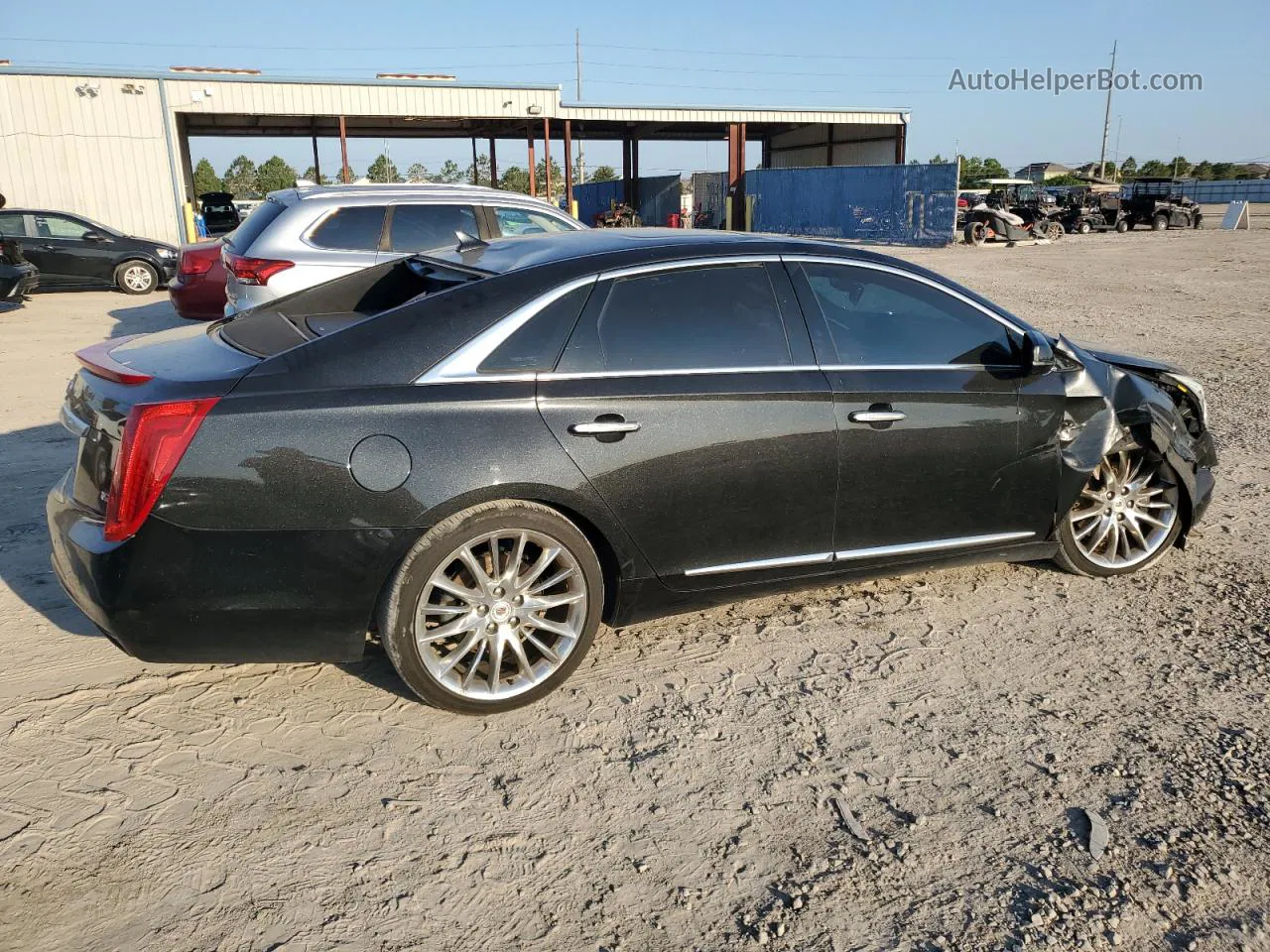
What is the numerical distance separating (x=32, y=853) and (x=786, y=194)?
3575 cm

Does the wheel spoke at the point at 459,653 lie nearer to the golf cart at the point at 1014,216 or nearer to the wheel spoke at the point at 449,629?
the wheel spoke at the point at 449,629

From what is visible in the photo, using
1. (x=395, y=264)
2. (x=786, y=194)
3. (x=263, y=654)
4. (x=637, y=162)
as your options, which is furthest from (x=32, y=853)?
(x=637, y=162)

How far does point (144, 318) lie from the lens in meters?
13.9

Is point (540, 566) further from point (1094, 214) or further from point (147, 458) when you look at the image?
point (1094, 214)

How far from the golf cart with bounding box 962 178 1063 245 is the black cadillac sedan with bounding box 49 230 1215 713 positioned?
2844 centimetres

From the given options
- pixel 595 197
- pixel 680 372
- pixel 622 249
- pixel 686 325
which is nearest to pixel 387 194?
pixel 622 249

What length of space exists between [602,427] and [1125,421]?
2.55 meters

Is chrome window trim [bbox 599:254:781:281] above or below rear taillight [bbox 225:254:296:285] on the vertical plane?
above

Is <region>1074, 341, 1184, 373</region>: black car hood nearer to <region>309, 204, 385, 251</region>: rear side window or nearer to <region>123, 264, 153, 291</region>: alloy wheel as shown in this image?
<region>309, 204, 385, 251</region>: rear side window

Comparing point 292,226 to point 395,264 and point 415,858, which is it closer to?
point 395,264

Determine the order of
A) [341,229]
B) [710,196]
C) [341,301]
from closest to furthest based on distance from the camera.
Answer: [341,301]
[341,229]
[710,196]

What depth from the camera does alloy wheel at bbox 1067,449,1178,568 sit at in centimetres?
460

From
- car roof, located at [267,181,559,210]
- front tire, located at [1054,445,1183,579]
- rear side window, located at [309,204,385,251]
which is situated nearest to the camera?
front tire, located at [1054,445,1183,579]

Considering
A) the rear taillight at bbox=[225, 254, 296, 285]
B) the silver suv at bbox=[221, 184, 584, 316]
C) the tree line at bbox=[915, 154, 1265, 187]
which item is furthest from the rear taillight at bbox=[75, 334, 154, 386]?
the tree line at bbox=[915, 154, 1265, 187]
